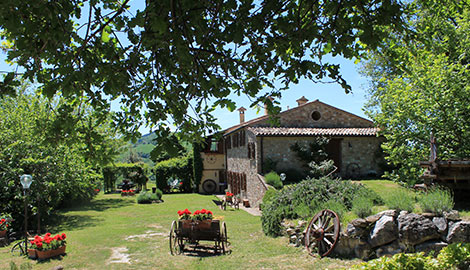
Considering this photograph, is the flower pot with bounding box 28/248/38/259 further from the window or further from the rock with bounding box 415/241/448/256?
the window

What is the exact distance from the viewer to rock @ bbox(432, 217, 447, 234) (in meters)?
7.31

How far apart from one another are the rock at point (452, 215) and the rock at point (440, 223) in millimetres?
101

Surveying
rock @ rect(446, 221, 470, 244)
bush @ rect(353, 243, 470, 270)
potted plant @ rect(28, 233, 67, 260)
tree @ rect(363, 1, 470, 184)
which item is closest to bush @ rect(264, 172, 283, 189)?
tree @ rect(363, 1, 470, 184)

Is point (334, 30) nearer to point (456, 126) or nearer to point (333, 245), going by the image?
point (333, 245)

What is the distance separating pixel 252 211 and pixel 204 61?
15.4 meters

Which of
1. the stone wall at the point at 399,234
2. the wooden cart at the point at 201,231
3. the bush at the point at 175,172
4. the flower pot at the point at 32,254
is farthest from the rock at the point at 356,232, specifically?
the bush at the point at 175,172

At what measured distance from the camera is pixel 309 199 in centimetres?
1139

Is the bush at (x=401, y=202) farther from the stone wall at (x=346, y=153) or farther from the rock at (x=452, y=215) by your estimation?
the stone wall at (x=346, y=153)

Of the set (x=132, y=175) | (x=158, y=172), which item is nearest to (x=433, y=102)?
(x=158, y=172)

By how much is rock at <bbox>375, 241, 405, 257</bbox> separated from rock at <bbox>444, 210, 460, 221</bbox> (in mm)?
1238

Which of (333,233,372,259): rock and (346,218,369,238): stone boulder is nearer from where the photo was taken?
(333,233,372,259): rock

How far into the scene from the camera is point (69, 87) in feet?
10.9

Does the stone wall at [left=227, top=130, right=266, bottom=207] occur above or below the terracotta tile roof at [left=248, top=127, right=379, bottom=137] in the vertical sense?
below

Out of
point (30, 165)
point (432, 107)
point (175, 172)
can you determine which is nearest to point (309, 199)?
point (432, 107)
